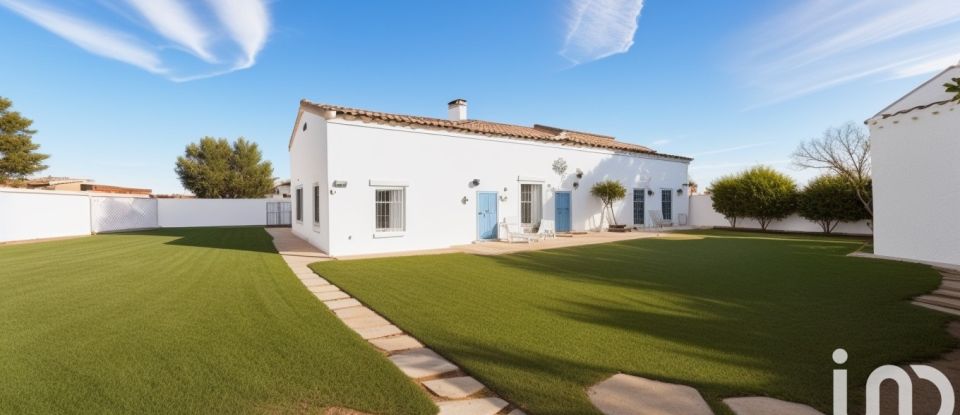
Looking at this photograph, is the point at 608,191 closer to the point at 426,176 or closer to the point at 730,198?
the point at 730,198

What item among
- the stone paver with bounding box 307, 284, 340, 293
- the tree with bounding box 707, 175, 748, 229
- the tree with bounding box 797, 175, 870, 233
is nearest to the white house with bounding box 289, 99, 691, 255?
the stone paver with bounding box 307, 284, 340, 293


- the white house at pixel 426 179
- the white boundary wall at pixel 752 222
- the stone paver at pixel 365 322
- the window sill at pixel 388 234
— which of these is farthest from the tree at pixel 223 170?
the stone paver at pixel 365 322

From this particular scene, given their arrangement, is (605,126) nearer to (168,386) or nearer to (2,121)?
(168,386)

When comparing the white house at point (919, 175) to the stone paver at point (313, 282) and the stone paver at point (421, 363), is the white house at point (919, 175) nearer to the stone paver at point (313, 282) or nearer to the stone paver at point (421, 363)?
the stone paver at point (421, 363)

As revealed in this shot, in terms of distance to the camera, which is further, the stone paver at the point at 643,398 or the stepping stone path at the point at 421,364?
the stepping stone path at the point at 421,364

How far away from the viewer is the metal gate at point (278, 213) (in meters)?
28.2

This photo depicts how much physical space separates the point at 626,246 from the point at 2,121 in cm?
4136

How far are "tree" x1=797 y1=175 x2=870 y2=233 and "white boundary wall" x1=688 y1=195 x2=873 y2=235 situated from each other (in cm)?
36

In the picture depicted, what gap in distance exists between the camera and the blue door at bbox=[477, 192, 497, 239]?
46.3ft

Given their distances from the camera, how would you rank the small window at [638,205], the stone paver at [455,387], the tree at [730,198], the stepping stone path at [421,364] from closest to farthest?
the stepping stone path at [421,364] < the stone paver at [455,387] < the tree at [730,198] < the small window at [638,205]

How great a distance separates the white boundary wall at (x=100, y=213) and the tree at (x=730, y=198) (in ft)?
96.4

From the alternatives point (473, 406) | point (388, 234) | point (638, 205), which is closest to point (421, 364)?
point (473, 406)

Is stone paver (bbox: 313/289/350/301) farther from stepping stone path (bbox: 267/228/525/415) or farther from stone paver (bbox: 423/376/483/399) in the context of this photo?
stone paver (bbox: 423/376/483/399)

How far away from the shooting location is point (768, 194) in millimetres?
18938
